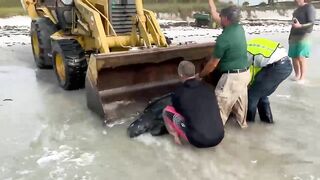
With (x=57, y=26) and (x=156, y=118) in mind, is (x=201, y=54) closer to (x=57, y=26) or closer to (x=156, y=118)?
(x=156, y=118)

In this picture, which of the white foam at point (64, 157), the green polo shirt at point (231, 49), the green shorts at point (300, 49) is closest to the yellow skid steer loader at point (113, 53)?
the white foam at point (64, 157)

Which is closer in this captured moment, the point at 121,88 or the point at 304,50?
the point at 121,88

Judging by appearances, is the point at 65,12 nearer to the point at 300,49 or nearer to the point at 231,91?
the point at 231,91

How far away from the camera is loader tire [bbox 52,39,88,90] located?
6738 mm

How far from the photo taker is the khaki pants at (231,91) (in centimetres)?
502

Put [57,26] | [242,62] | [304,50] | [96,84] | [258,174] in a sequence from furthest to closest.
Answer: [57,26] → [304,50] → [96,84] → [242,62] → [258,174]

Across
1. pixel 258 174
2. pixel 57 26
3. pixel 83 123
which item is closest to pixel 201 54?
pixel 83 123

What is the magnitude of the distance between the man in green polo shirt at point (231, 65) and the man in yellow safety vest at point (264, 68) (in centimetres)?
25

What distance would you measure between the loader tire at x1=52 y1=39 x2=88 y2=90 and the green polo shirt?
261 cm

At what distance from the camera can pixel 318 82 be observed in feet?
26.4

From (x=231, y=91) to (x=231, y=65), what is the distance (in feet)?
1.01

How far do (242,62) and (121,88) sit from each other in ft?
5.56

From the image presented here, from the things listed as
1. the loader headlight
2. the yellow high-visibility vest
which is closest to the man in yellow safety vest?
the yellow high-visibility vest

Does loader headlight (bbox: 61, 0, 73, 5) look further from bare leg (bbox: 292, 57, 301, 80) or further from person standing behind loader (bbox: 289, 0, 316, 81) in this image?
bare leg (bbox: 292, 57, 301, 80)
